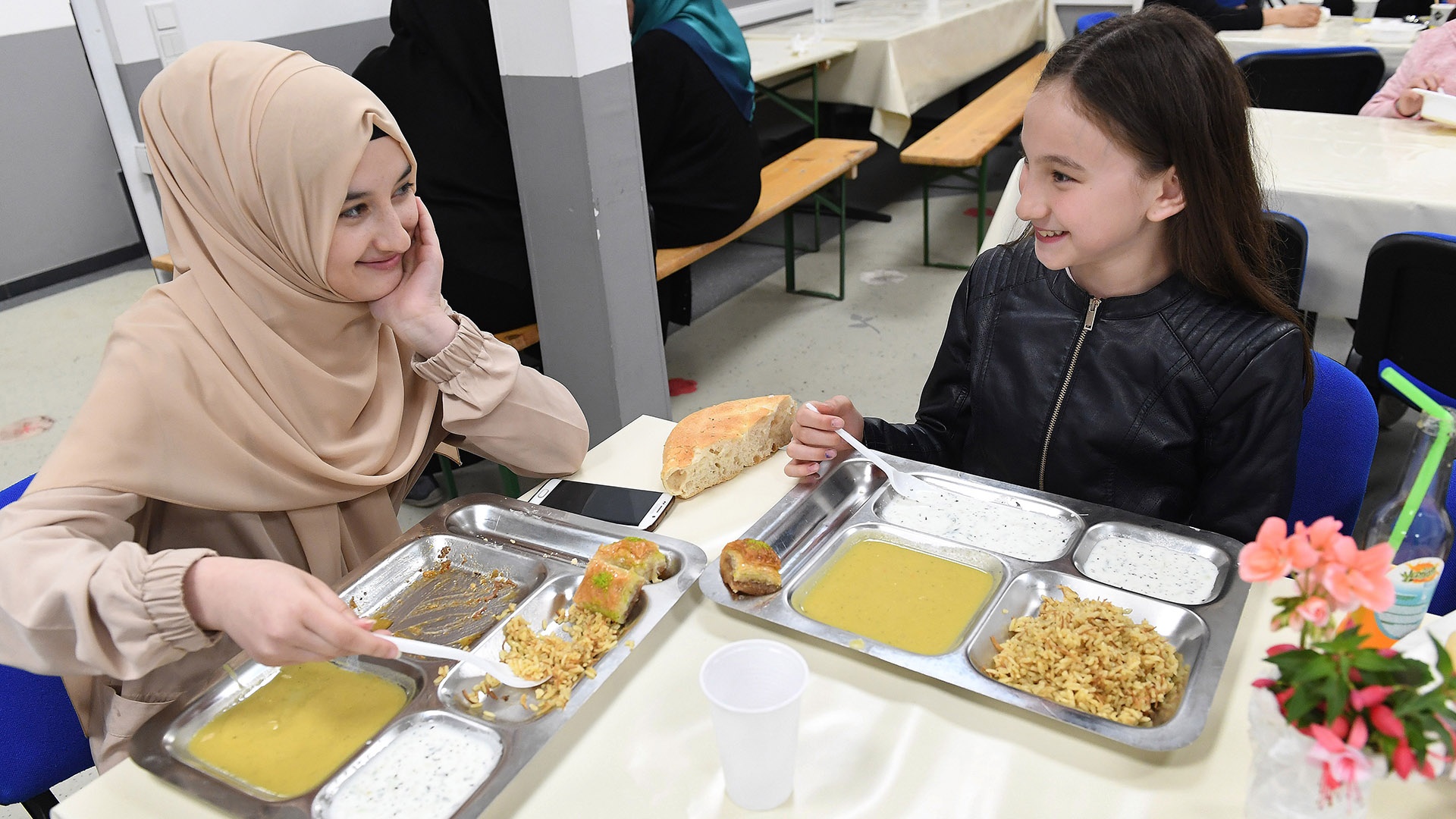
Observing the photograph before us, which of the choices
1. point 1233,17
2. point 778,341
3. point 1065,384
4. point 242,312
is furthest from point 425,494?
point 1233,17

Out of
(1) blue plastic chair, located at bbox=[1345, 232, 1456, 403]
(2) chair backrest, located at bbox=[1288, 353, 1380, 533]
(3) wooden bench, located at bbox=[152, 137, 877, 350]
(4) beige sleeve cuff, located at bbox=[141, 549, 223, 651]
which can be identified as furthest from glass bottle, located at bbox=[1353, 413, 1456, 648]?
(3) wooden bench, located at bbox=[152, 137, 877, 350]

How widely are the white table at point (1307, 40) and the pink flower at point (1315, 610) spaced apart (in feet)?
13.0

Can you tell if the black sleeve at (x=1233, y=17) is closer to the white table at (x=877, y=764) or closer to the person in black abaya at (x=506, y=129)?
the person in black abaya at (x=506, y=129)

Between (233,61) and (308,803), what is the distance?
100 cm

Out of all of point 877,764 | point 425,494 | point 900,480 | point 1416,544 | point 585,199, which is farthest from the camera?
point 425,494

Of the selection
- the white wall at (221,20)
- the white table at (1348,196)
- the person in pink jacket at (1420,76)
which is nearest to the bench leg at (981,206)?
the person in pink jacket at (1420,76)

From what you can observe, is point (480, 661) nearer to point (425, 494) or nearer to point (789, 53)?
point (425, 494)

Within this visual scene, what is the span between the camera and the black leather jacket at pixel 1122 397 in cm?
137

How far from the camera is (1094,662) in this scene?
104cm

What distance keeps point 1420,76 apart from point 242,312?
3709 millimetres

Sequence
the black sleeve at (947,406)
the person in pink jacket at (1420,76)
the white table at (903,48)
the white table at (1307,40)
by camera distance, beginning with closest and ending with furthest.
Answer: the black sleeve at (947,406) → the person in pink jacket at (1420,76) → the white table at (1307,40) → the white table at (903,48)

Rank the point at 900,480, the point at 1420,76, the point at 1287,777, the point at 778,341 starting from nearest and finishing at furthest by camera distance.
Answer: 1. the point at 1287,777
2. the point at 900,480
3. the point at 1420,76
4. the point at 778,341

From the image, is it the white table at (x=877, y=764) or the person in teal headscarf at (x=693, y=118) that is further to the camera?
the person in teal headscarf at (x=693, y=118)

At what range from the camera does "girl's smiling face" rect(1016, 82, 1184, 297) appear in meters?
1.33
